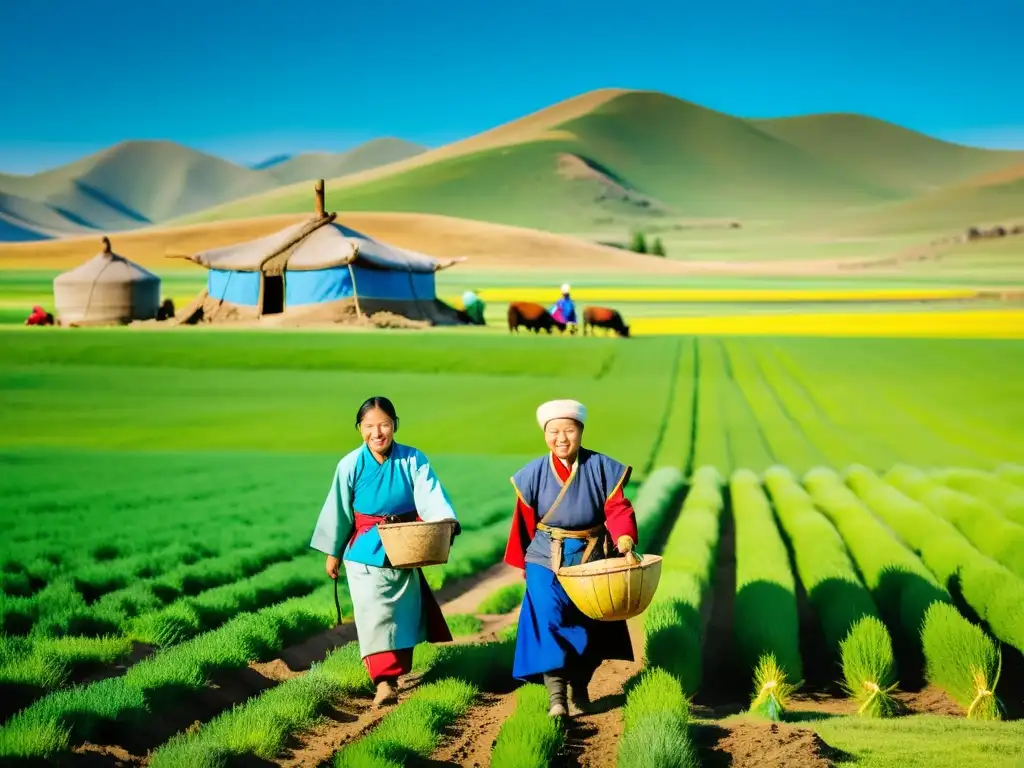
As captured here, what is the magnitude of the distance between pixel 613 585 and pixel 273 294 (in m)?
38.5

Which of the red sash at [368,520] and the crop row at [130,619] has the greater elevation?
the red sash at [368,520]

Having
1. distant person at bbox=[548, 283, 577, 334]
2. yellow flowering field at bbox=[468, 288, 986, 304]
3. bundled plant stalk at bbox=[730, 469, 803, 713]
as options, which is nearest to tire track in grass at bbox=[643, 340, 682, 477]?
distant person at bbox=[548, 283, 577, 334]

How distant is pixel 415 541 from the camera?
6.68 meters

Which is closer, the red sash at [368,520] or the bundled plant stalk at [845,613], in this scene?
the red sash at [368,520]

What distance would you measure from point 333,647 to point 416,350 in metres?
24.3

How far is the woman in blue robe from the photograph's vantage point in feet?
22.7

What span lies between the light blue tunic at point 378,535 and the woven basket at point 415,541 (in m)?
0.18

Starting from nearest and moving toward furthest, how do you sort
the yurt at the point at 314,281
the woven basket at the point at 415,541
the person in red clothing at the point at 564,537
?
the person in red clothing at the point at 564,537 → the woven basket at the point at 415,541 → the yurt at the point at 314,281

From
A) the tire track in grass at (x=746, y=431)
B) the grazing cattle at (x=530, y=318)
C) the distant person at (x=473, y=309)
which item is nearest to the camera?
the tire track in grass at (x=746, y=431)

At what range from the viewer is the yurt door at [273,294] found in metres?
42.5

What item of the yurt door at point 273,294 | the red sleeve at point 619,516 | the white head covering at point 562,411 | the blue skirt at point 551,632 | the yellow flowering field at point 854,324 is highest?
the yurt door at point 273,294

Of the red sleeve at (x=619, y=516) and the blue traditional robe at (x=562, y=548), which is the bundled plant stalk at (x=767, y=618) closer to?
the blue traditional robe at (x=562, y=548)

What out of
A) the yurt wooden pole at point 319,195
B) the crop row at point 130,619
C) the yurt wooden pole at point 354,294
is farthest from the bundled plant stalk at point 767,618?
the yurt wooden pole at point 319,195

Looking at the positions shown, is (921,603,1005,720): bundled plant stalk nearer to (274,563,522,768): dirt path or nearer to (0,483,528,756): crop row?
(274,563,522,768): dirt path
